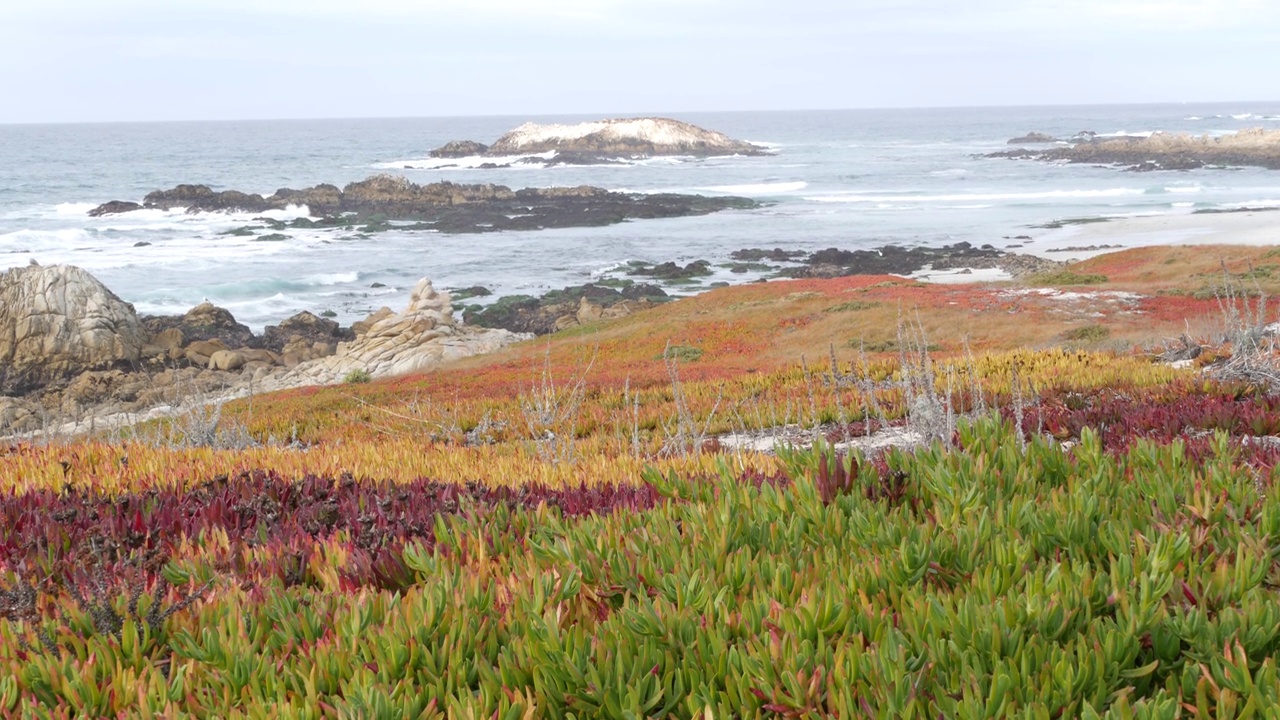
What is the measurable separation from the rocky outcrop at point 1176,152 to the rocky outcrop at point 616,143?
39870 mm

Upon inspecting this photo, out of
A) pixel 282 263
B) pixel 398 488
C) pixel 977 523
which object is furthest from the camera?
pixel 282 263

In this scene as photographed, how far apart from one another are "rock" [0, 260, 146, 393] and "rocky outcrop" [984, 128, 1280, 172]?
300 ft

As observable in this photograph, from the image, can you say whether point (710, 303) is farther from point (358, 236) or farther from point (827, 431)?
point (358, 236)

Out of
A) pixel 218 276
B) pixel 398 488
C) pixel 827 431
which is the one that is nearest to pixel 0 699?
pixel 398 488

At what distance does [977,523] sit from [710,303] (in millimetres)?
31807

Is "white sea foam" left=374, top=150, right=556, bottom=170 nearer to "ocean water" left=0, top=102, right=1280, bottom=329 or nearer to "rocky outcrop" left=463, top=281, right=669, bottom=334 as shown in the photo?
"ocean water" left=0, top=102, right=1280, bottom=329

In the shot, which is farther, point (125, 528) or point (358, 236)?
point (358, 236)

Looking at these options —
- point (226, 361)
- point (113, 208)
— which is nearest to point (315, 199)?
point (113, 208)

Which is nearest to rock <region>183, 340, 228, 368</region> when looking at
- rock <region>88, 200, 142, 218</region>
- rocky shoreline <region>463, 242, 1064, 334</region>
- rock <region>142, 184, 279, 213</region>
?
rocky shoreline <region>463, 242, 1064, 334</region>

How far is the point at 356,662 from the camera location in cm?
238

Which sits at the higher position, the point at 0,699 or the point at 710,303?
the point at 0,699

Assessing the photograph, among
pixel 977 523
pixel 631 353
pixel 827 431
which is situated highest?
pixel 977 523

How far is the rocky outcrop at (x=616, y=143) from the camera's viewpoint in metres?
139

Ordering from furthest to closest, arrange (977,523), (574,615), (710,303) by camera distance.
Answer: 1. (710,303)
2. (977,523)
3. (574,615)
